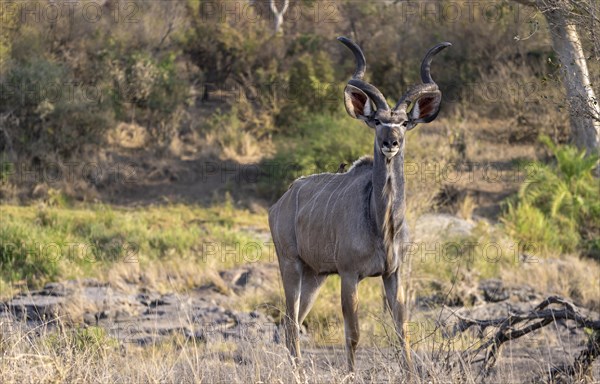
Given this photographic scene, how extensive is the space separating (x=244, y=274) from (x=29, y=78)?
21.5 feet

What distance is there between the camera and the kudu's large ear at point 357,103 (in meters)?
6.08

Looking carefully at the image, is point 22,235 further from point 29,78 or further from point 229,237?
point 29,78

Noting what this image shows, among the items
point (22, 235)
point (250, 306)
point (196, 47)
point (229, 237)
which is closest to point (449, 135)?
point (229, 237)

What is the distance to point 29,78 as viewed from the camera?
16.3m

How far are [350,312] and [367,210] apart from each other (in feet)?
2.26

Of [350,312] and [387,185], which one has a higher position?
[387,185]

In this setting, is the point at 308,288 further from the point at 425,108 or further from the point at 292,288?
the point at 425,108

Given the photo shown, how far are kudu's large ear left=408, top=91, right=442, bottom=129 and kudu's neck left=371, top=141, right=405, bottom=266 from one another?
253mm

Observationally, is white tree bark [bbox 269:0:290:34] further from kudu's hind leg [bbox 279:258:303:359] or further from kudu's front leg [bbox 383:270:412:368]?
kudu's front leg [bbox 383:270:412:368]

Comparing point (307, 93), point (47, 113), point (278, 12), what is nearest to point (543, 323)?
point (47, 113)

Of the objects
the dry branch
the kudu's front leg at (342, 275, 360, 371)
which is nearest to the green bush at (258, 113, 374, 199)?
the dry branch

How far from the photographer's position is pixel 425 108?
6105mm

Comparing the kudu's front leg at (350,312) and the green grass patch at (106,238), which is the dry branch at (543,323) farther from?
the green grass patch at (106,238)

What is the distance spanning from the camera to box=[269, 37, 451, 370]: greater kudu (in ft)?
19.6
